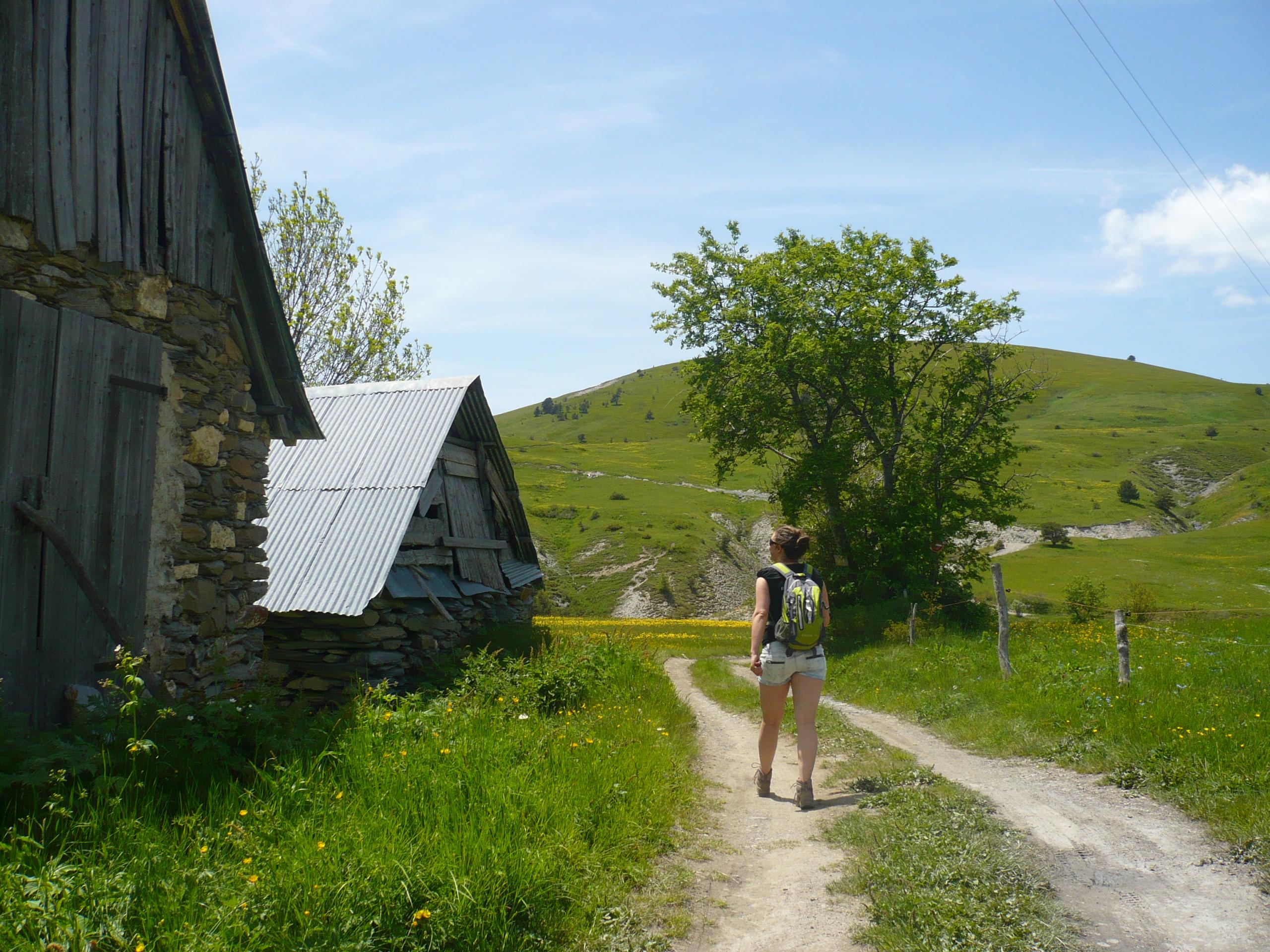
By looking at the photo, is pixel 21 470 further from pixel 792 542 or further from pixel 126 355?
pixel 792 542

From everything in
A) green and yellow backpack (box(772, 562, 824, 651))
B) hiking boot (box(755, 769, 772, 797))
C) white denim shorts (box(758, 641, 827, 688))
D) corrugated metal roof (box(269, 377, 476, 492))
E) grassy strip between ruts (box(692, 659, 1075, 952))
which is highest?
corrugated metal roof (box(269, 377, 476, 492))

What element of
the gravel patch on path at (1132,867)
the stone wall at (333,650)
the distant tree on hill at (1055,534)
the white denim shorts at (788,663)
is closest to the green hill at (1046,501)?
the distant tree on hill at (1055,534)

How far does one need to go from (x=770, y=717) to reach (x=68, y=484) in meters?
5.44

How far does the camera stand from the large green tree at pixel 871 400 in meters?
23.5

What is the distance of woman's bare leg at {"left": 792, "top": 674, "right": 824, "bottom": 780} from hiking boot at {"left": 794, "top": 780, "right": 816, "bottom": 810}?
35 mm

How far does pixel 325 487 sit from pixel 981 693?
386 inches

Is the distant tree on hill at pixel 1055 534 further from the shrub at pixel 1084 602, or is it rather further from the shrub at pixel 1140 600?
the shrub at pixel 1140 600

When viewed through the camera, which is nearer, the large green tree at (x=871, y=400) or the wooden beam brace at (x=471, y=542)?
the wooden beam brace at (x=471, y=542)

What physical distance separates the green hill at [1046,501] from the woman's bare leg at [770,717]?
17349mm

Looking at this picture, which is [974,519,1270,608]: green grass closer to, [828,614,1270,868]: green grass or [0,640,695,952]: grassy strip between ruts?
[828,614,1270,868]: green grass

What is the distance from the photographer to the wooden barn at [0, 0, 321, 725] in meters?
5.43

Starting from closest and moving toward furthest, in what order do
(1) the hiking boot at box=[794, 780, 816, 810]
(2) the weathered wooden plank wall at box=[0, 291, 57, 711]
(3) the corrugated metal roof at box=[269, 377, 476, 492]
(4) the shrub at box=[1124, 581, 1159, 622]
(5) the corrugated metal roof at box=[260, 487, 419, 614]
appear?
1. (2) the weathered wooden plank wall at box=[0, 291, 57, 711]
2. (1) the hiking boot at box=[794, 780, 816, 810]
3. (5) the corrugated metal roof at box=[260, 487, 419, 614]
4. (3) the corrugated metal roof at box=[269, 377, 476, 492]
5. (4) the shrub at box=[1124, 581, 1159, 622]

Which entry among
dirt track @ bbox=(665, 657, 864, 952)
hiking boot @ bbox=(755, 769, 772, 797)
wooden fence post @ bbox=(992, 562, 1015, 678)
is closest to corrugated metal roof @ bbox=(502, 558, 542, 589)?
wooden fence post @ bbox=(992, 562, 1015, 678)

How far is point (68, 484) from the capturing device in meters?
5.76
